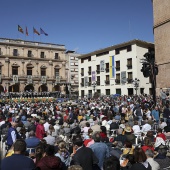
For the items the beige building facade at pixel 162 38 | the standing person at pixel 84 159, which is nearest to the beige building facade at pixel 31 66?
the beige building facade at pixel 162 38

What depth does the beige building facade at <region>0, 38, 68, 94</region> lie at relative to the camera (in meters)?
45.3

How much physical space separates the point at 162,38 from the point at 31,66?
1209 inches

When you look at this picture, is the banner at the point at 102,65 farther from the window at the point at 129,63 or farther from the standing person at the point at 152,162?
the standing person at the point at 152,162

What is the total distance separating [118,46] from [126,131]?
113ft

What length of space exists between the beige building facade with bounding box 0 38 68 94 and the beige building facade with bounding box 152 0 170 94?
23.9m

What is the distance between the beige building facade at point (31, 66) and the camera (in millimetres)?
45312

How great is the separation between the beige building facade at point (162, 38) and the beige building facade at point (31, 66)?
23866 mm

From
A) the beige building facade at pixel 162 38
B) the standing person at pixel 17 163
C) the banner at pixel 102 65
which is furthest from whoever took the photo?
the banner at pixel 102 65

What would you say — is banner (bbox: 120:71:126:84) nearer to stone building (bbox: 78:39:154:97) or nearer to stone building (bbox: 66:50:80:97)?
stone building (bbox: 78:39:154:97)

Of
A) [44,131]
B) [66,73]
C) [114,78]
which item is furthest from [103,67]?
[44,131]

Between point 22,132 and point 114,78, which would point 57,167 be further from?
point 114,78

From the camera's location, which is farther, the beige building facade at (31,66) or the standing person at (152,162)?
the beige building facade at (31,66)

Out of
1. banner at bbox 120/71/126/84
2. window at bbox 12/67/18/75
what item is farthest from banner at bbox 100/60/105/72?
window at bbox 12/67/18/75

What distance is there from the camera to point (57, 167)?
13.2 ft
